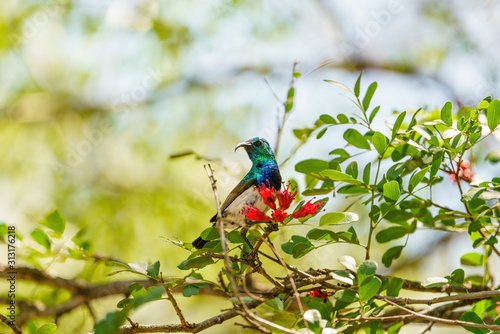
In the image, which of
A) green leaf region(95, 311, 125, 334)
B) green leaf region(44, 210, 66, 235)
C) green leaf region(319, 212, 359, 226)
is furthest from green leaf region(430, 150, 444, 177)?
green leaf region(44, 210, 66, 235)

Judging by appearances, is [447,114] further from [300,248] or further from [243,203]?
[243,203]

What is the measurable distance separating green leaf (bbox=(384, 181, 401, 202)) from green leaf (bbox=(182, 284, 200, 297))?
652mm

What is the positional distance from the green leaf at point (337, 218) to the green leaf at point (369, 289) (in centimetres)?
19

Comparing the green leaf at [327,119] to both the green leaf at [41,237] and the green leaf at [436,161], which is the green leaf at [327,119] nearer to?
the green leaf at [436,161]

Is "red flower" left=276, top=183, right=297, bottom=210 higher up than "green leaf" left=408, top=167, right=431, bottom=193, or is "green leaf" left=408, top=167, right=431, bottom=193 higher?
"green leaf" left=408, top=167, right=431, bottom=193

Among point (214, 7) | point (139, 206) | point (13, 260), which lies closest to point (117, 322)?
point (13, 260)

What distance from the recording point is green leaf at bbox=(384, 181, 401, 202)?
1499mm

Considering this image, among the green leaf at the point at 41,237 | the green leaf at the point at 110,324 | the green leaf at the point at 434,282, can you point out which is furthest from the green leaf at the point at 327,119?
the green leaf at the point at 41,237

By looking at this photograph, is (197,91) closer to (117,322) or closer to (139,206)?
(139,206)

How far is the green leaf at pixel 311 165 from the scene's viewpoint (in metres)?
1.79

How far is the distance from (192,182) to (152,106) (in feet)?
3.51

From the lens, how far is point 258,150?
2.20 metres

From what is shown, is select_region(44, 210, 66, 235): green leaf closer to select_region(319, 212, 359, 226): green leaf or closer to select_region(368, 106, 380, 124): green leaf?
select_region(319, 212, 359, 226): green leaf

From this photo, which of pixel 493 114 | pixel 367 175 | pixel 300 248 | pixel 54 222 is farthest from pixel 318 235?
pixel 54 222
